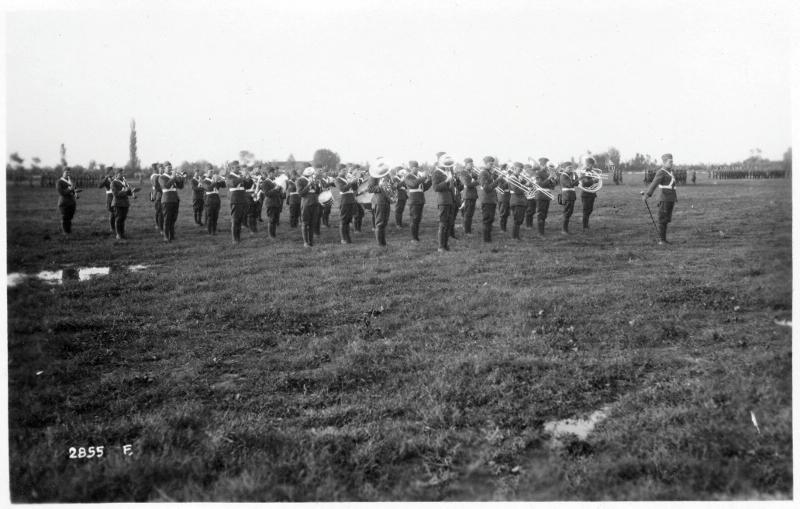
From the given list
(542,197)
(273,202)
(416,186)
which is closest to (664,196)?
(542,197)

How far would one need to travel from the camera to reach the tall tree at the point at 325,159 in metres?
13.4

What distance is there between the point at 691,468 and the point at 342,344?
3.46 m

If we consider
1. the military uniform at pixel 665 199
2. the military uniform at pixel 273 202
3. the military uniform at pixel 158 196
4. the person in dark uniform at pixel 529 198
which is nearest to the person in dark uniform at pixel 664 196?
the military uniform at pixel 665 199

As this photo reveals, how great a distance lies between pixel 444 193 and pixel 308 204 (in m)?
3.09

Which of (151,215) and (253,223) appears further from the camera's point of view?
(151,215)

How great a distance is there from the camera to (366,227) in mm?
16438

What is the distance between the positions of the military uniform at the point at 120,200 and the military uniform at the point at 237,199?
2.40m

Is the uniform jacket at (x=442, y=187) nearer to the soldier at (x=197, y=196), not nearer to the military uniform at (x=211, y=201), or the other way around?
the military uniform at (x=211, y=201)

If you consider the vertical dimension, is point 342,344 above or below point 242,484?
above

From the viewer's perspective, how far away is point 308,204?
1291 cm

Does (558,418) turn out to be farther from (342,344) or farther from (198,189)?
(198,189)

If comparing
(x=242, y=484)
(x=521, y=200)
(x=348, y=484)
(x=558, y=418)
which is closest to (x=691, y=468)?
(x=558, y=418)

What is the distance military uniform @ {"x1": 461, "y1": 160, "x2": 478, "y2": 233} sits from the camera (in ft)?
44.5

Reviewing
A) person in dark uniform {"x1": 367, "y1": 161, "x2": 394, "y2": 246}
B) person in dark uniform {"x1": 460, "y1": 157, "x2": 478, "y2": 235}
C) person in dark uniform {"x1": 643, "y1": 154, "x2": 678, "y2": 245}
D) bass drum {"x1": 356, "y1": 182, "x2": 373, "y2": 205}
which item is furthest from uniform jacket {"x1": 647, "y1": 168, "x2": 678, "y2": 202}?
bass drum {"x1": 356, "y1": 182, "x2": 373, "y2": 205}
